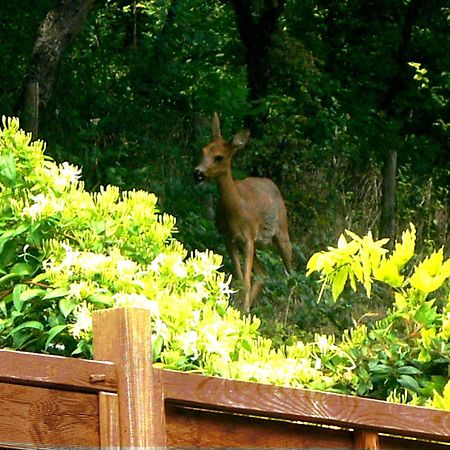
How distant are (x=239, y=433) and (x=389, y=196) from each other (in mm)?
13398

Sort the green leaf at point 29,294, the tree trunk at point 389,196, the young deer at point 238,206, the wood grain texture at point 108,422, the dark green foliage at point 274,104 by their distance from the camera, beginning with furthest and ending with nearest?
1. the tree trunk at point 389,196
2. the dark green foliage at point 274,104
3. the young deer at point 238,206
4. the green leaf at point 29,294
5. the wood grain texture at point 108,422

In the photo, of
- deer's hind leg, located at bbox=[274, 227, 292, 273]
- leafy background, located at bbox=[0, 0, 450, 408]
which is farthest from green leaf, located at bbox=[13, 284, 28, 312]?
deer's hind leg, located at bbox=[274, 227, 292, 273]

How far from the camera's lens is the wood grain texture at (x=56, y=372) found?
2.07 metres

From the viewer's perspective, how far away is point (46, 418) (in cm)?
213

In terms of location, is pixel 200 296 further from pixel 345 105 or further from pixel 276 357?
pixel 345 105

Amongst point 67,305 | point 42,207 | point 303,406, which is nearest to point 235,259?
point 42,207

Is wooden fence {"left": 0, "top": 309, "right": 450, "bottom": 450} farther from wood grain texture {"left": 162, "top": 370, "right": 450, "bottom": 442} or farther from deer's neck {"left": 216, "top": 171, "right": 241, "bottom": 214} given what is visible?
deer's neck {"left": 216, "top": 171, "right": 241, "bottom": 214}

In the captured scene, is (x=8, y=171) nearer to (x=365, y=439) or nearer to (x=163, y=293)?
(x=163, y=293)

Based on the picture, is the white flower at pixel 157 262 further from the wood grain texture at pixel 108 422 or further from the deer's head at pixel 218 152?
the deer's head at pixel 218 152

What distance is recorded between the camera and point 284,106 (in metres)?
15.6

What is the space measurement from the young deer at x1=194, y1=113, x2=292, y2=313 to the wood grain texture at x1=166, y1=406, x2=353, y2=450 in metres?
9.99

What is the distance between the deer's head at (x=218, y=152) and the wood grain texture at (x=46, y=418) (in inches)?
425

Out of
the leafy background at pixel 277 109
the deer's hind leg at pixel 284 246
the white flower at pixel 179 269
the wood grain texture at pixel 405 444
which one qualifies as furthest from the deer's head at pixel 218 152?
the wood grain texture at pixel 405 444

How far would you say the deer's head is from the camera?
13039mm
